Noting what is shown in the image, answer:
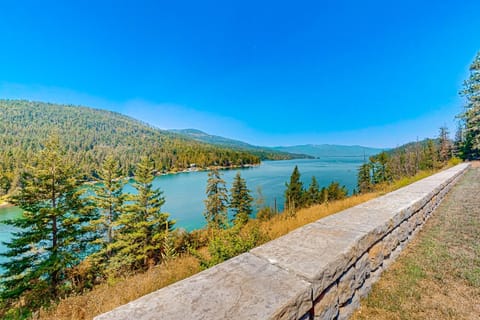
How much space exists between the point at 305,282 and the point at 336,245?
2.21 ft

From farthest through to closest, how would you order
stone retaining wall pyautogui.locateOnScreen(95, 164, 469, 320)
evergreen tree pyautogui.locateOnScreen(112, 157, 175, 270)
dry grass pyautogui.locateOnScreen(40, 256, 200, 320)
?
evergreen tree pyautogui.locateOnScreen(112, 157, 175, 270) < dry grass pyautogui.locateOnScreen(40, 256, 200, 320) < stone retaining wall pyautogui.locateOnScreen(95, 164, 469, 320)

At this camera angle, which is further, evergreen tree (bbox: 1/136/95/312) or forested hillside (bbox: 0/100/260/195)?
forested hillside (bbox: 0/100/260/195)

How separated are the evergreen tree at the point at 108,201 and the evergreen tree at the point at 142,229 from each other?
33.2 inches

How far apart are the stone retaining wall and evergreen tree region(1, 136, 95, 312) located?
11.3 meters

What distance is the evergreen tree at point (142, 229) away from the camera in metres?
11.6

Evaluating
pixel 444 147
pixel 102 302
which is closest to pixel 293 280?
pixel 102 302

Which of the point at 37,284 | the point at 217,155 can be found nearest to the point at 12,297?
the point at 37,284

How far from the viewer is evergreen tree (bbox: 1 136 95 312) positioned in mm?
8781

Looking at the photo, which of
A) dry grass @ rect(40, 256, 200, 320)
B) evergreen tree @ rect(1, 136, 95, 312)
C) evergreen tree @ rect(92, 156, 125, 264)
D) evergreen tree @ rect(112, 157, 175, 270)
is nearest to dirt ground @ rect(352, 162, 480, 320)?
dry grass @ rect(40, 256, 200, 320)

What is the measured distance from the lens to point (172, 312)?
0.93 metres

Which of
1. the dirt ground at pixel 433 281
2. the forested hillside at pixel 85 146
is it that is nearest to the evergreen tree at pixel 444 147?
the dirt ground at pixel 433 281

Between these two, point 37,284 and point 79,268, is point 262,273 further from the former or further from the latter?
point 79,268

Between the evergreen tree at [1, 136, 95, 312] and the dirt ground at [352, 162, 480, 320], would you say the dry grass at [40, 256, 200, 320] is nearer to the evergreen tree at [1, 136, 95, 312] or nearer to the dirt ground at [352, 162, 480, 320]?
the dirt ground at [352, 162, 480, 320]

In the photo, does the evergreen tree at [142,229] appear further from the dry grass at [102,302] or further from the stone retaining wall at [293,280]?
the stone retaining wall at [293,280]
